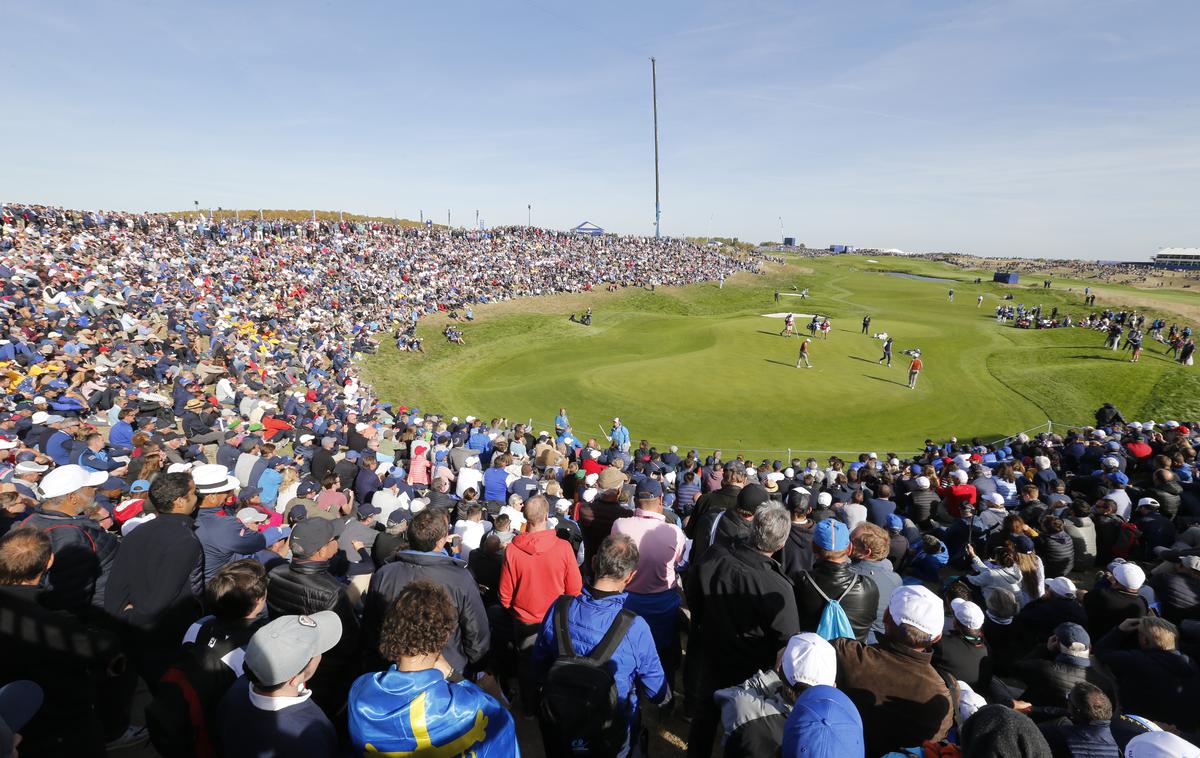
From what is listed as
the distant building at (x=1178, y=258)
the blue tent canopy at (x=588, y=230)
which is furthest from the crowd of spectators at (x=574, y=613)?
the distant building at (x=1178, y=258)

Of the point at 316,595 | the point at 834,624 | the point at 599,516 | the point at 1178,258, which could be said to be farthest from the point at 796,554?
the point at 1178,258

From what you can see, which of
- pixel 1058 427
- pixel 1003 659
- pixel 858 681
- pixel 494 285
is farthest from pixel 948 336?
pixel 858 681

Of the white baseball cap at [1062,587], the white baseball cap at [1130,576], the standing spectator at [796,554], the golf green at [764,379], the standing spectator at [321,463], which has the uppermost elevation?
the standing spectator at [796,554]

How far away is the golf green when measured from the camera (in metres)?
23.6

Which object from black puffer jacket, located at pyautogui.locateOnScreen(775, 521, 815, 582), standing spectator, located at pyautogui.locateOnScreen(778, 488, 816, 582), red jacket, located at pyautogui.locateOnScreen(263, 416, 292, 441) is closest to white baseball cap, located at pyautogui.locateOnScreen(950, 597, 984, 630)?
standing spectator, located at pyautogui.locateOnScreen(778, 488, 816, 582)

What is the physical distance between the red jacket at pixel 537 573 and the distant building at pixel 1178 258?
218 metres

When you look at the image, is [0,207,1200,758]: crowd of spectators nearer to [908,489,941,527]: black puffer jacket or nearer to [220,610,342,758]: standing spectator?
[220,610,342,758]: standing spectator

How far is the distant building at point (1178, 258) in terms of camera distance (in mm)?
158375

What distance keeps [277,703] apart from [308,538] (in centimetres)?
168

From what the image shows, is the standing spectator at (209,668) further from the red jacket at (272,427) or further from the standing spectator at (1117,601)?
the red jacket at (272,427)

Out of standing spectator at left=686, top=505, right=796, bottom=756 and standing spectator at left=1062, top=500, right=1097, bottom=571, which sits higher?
standing spectator at left=686, top=505, right=796, bottom=756

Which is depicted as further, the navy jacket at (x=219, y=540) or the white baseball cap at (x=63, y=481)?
the navy jacket at (x=219, y=540)

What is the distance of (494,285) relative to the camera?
5116 centimetres

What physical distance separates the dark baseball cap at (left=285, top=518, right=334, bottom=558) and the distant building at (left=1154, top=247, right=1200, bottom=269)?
220m
